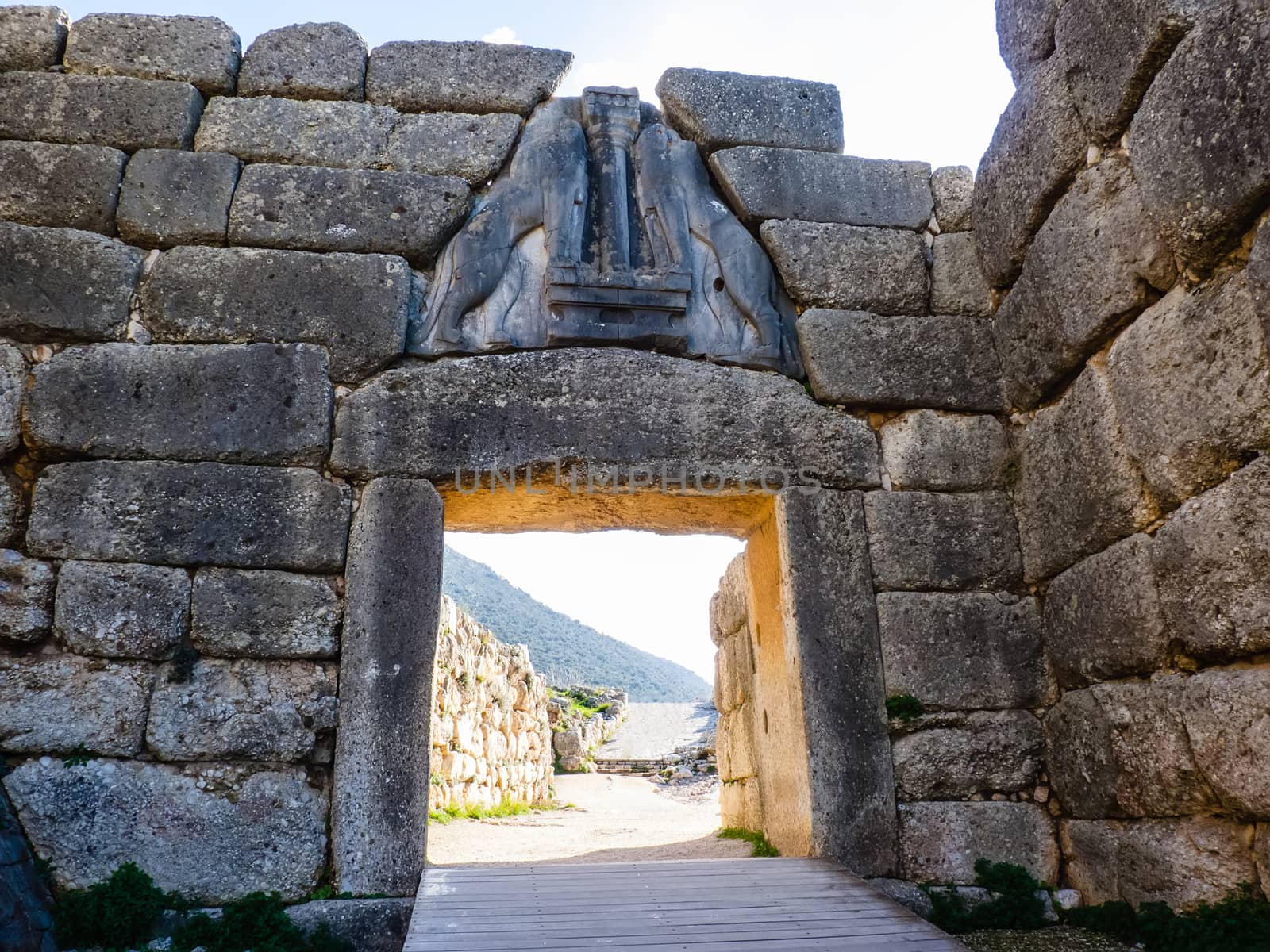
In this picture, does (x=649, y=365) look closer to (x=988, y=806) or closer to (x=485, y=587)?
(x=988, y=806)

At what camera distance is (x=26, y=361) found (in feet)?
13.0

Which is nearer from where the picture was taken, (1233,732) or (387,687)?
(1233,732)

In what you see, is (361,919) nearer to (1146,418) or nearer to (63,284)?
(63,284)

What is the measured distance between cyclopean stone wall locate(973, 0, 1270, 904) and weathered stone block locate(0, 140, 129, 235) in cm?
406

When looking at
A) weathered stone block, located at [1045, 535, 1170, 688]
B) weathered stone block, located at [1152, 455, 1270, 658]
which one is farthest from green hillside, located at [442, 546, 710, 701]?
weathered stone block, located at [1152, 455, 1270, 658]

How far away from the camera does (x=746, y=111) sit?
16.0 feet

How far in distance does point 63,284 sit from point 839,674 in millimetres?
3667

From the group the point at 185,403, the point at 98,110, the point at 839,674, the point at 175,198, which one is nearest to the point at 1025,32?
the point at 839,674

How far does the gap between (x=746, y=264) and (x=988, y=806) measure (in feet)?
8.66

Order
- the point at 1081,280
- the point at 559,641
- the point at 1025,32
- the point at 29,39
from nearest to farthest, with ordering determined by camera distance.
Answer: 1. the point at 1081,280
2. the point at 1025,32
3. the point at 29,39
4. the point at 559,641

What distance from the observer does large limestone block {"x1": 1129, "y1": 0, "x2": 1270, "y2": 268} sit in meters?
2.78

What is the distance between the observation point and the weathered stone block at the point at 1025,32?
4.12 meters

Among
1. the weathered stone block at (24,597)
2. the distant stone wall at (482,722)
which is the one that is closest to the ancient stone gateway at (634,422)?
the weathered stone block at (24,597)

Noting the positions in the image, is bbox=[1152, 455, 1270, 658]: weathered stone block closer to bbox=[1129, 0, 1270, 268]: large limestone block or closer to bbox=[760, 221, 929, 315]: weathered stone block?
bbox=[1129, 0, 1270, 268]: large limestone block
